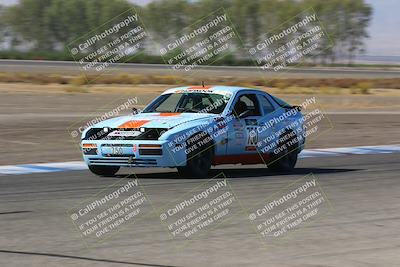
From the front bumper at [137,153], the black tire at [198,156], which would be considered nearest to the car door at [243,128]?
the black tire at [198,156]

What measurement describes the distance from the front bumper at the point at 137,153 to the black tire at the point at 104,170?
685mm

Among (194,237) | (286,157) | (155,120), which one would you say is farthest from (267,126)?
(194,237)

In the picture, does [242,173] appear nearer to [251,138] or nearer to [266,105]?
[251,138]

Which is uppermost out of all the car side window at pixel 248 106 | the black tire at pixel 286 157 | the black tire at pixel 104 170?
the black tire at pixel 104 170

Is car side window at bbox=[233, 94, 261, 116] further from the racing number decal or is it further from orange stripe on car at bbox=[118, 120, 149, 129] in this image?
orange stripe on car at bbox=[118, 120, 149, 129]

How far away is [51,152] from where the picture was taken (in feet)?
59.8

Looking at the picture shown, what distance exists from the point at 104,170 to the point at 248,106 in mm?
2488

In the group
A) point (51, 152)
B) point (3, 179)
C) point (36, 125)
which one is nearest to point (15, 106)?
point (36, 125)

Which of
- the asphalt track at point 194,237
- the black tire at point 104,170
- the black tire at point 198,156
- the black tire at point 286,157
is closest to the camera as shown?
the asphalt track at point 194,237

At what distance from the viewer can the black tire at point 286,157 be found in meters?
14.5

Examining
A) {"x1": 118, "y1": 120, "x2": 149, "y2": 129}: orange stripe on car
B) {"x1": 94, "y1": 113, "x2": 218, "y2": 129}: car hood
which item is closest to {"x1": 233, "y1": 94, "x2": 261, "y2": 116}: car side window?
{"x1": 94, "y1": 113, "x2": 218, "y2": 129}: car hood

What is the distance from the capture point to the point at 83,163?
15695mm

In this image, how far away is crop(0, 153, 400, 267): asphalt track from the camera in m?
7.36

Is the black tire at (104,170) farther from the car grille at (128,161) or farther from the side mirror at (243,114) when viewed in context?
the side mirror at (243,114)
